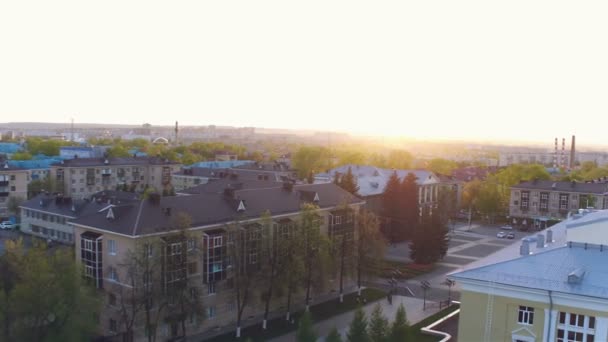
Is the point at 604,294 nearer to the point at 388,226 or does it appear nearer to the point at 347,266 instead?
the point at 347,266

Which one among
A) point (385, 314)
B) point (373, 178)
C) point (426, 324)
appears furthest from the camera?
point (373, 178)

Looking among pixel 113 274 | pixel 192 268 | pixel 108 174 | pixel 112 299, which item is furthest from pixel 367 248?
pixel 108 174

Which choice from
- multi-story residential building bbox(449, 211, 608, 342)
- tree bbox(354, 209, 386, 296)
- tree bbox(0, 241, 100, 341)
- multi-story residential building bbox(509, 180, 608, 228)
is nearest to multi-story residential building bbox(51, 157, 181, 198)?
tree bbox(354, 209, 386, 296)

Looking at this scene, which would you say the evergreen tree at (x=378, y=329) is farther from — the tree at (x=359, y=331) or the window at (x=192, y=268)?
the window at (x=192, y=268)

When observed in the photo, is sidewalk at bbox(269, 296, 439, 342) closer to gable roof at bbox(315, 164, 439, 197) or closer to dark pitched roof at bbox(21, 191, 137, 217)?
dark pitched roof at bbox(21, 191, 137, 217)

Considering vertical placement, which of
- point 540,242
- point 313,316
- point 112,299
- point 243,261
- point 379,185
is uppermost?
point 540,242

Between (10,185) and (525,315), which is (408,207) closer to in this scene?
(525,315)

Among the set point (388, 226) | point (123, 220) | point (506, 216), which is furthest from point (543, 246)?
point (506, 216)
